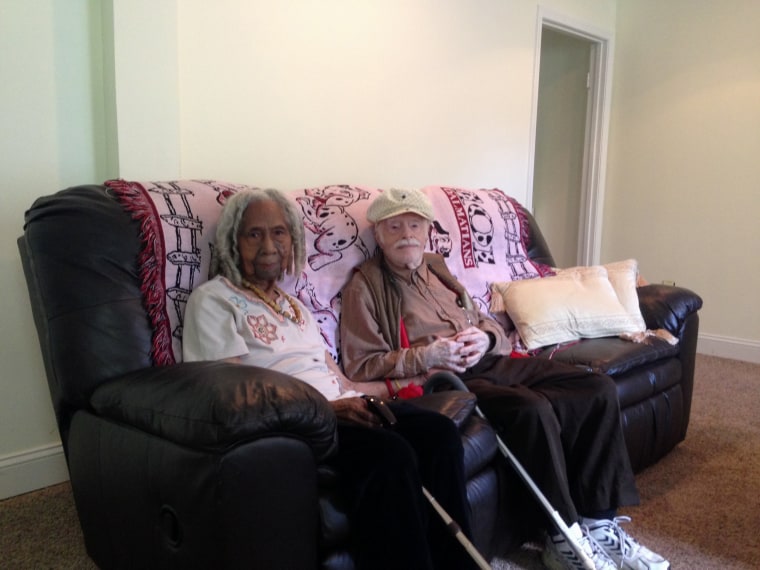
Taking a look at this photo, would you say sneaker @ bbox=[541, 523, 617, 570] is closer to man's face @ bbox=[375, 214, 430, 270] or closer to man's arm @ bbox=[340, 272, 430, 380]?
man's arm @ bbox=[340, 272, 430, 380]

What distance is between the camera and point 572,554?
1.56 m

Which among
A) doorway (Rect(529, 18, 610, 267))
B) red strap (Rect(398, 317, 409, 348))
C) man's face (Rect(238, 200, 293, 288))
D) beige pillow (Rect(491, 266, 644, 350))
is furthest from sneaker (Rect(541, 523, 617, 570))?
doorway (Rect(529, 18, 610, 267))

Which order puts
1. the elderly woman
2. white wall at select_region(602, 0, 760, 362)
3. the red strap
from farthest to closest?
white wall at select_region(602, 0, 760, 362) < the red strap < the elderly woman

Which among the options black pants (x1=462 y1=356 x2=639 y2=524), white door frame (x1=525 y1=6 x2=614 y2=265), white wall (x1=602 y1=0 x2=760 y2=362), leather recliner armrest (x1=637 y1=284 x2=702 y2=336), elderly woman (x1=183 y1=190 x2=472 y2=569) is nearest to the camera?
elderly woman (x1=183 y1=190 x2=472 y2=569)

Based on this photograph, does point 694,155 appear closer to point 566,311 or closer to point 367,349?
point 566,311

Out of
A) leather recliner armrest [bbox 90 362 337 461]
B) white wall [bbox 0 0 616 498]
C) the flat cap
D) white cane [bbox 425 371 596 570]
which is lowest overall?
white cane [bbox 425 371 596 570]

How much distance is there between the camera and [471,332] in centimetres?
203

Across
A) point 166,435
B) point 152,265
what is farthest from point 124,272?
point 166,435

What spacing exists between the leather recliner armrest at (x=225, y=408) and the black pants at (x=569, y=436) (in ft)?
2.06

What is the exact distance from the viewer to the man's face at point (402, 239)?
2.04m

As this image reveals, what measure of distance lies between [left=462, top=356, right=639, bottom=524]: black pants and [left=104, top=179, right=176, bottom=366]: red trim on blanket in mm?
881

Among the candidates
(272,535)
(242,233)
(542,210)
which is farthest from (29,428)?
(542,210)

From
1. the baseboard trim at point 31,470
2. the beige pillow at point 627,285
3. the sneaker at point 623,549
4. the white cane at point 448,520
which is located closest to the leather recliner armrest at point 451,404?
the white cane at point 448,520

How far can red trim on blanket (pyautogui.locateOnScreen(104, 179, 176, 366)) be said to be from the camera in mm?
1540
